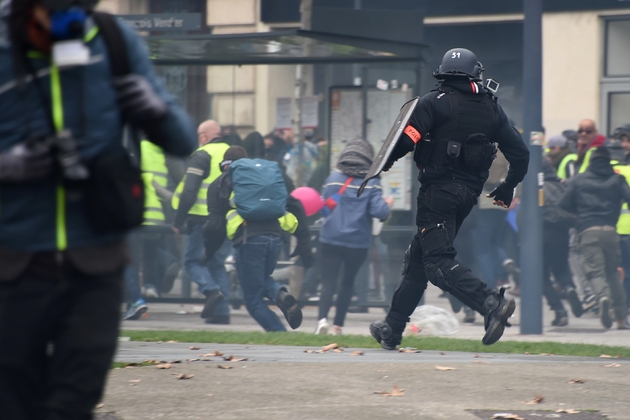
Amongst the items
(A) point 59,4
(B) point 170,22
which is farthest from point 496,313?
(B) point 170,22

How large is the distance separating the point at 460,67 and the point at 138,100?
4.44 m

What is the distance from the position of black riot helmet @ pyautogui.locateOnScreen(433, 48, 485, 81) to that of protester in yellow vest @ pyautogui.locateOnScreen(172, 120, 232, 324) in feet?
13.7

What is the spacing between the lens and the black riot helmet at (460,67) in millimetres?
7055

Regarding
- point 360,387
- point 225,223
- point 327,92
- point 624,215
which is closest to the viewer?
point 360,387

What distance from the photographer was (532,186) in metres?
9.99

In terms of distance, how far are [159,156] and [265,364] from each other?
551cm

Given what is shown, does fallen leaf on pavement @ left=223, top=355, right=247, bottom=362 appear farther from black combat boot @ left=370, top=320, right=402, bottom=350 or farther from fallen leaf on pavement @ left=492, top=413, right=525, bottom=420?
fallen leaf on pavement @ left=492, top=413, right=525, bottom=420

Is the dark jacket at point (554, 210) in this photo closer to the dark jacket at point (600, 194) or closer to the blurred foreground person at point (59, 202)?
the dark jacket at point (600, 194)

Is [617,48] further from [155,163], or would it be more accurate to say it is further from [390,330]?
[390,330]

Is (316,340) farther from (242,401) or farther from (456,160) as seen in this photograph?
(242,401)

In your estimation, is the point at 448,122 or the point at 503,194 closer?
the point at 448,122

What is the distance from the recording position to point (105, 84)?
2.91 m

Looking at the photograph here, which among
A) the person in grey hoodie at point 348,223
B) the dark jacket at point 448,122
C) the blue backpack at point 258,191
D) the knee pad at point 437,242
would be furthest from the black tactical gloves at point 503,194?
the blue backpack at point 258,191

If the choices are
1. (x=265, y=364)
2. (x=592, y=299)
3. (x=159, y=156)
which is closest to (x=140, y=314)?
(x=159, y=156)
